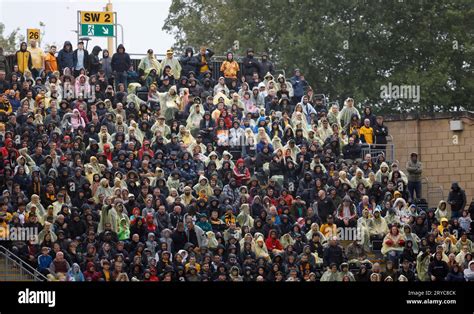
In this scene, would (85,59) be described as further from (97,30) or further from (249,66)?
(249,66)

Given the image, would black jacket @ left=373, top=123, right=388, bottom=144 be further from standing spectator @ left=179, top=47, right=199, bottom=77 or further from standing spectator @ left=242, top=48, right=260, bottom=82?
standing spectator @ left=179, top=47, right=199, bottom=77

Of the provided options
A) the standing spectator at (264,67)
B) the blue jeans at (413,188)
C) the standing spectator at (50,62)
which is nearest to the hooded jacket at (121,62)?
the standing spectator at (50,62)

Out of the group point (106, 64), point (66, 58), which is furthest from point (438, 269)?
point (66, 58)

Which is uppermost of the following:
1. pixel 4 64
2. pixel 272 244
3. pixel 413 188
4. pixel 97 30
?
pixel 97 30

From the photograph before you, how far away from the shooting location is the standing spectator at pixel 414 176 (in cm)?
4125

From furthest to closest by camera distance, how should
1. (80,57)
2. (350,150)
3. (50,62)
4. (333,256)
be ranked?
(350,150) → (80,57) → (50,62) → (333,256)

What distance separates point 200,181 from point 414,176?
719 cm

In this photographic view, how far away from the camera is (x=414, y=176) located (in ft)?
136

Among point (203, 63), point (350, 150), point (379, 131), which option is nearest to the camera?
point (350, 150)

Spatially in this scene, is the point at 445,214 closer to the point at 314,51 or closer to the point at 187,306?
the point at 187,306

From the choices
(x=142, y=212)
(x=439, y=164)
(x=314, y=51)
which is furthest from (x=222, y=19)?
(x=142, y=212)

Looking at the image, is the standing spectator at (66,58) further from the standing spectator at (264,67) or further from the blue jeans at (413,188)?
the blue jeans at (413,188)

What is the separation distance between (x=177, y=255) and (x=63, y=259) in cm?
265

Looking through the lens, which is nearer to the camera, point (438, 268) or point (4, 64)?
point (438, 268)
